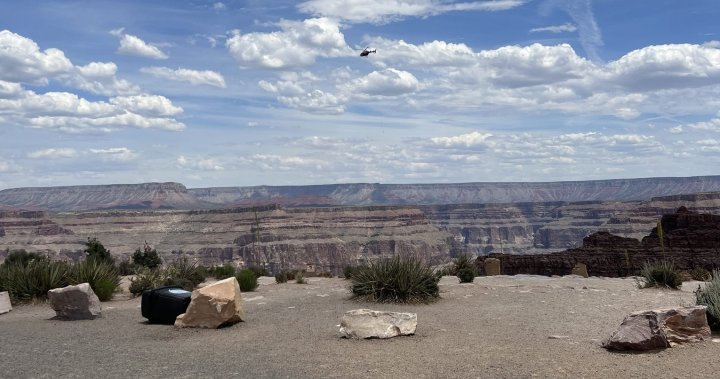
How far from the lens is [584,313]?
49.4 feet

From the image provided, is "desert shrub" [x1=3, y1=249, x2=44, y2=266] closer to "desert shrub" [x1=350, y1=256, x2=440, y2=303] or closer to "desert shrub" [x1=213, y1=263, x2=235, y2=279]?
"desert shrub" [x1=213, y1=263, x2=235, y2=279]

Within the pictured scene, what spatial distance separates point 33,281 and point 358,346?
12.4m

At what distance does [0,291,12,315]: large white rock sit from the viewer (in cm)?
1772

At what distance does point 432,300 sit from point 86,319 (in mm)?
8415

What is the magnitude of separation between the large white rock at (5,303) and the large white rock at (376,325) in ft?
33.7

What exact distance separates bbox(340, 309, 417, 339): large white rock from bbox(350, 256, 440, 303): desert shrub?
206 inches

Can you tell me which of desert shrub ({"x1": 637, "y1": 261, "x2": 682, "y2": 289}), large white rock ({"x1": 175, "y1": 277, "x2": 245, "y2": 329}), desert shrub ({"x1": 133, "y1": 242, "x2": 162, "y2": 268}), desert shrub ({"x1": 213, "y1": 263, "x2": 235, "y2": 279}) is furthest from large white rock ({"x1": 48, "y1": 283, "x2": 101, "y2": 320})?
desert shrub ({"x1": 133, "y1": 242, "x2": 162, "y2": 268})

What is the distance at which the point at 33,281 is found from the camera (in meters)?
19.7

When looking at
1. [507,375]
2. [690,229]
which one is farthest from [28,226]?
[507,375]

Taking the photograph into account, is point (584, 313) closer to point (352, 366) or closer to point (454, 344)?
point (454, 344)

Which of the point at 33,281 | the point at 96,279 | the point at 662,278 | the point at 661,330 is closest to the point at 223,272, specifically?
the point at 96,279

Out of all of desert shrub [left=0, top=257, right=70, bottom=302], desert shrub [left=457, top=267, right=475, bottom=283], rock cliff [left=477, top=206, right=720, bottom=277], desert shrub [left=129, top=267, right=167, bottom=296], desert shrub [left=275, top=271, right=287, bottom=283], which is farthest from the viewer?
rock cliff [left=477, top=206, right=720, bottom=277]

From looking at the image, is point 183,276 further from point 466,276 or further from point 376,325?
point 376,325

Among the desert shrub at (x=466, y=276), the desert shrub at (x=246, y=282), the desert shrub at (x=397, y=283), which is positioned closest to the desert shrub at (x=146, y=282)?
the desert shrub at (x=246, y=282)
